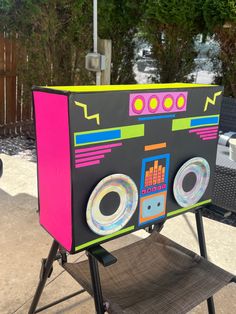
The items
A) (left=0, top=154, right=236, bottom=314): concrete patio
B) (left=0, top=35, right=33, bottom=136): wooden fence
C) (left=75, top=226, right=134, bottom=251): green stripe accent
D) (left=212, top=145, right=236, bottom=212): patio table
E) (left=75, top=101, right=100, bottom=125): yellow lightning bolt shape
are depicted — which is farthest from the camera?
(left=0, top=35, right=33, bottom=136): wooden fence

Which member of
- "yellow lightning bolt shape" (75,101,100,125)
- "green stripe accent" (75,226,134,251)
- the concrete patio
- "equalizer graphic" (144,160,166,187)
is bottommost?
the concrete patio

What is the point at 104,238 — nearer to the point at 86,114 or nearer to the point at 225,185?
the point at 86,114

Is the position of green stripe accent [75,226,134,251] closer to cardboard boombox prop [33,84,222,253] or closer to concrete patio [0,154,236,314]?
cardboard boombox prop [33,84,222,253]

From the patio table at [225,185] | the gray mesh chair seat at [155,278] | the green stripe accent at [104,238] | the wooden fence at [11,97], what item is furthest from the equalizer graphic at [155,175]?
the wooden fence at [11,97]

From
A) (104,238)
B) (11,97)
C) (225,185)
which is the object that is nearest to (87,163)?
(104,238)

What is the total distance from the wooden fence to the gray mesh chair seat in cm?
475

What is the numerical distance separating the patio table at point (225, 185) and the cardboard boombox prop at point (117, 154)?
57.9 inches

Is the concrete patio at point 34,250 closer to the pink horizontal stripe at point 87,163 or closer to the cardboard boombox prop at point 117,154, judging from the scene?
the cardboard boombox prop at point 117,154

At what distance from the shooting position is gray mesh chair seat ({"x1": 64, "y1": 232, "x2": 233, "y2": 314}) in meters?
1.28

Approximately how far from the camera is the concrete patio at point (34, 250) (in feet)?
6.28

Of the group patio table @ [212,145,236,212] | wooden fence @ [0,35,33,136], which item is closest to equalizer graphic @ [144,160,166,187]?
patio table @ [212,145,236,212]

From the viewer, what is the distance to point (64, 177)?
1.13m

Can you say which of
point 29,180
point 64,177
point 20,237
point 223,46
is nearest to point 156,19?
point 223,46

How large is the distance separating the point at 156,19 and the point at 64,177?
3.77 metres
